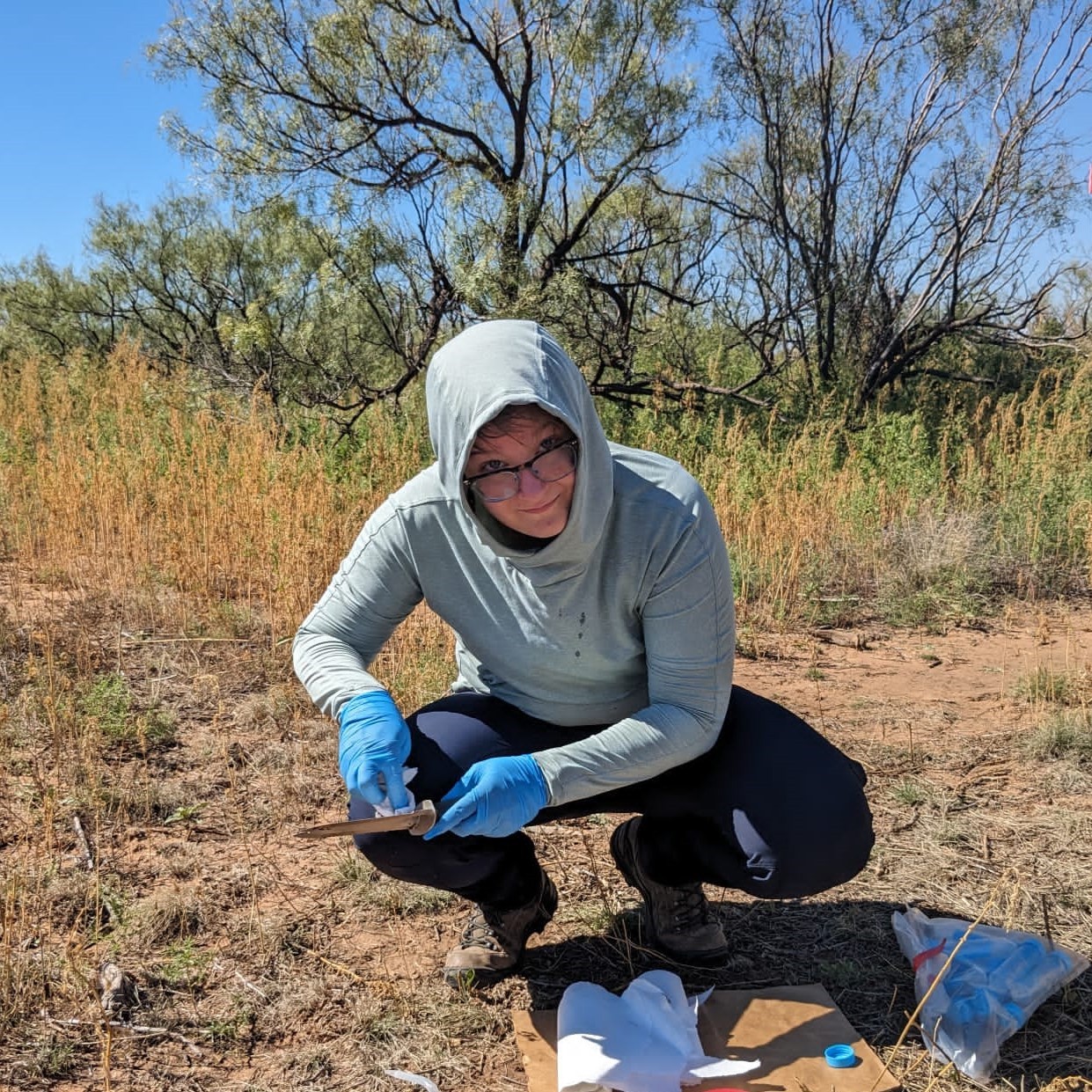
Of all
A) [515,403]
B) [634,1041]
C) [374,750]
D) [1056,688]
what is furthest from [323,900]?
[1056,688]

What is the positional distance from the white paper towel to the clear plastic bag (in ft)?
1.26

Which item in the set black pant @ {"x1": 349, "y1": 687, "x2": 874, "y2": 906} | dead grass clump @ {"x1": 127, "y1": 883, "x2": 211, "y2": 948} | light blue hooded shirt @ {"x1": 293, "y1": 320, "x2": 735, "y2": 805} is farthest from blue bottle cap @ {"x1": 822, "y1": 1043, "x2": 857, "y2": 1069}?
dead grass clump @ {"x1": 127, "y1": 883, "x2": 211, "y2": 948}

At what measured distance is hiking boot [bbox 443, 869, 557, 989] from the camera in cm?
211

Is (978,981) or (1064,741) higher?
(1064,741)

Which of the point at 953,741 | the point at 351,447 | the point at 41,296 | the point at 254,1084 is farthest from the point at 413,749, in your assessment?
the point at 41,296

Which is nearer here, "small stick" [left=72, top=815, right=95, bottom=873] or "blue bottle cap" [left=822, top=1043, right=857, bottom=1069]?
"blue bottle cap" [left=822, top=1043, right=857, bottom=1069]

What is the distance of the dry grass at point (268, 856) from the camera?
76.2 inches

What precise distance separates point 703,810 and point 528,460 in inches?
32.0

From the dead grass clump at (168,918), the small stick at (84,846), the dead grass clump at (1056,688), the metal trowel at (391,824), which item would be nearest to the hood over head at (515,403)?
the metal trowel at (391,824)

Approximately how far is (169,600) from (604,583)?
2917 mm

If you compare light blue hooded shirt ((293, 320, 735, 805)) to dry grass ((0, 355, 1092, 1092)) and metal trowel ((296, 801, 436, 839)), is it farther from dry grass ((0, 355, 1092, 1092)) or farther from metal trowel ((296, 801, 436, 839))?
dry grass ((0, 355, 1092, 1092))

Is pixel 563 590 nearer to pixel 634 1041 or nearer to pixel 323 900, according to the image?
pixel 634 1041

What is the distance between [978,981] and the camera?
1963 mm

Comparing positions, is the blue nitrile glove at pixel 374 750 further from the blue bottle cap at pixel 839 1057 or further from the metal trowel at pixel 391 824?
the blue bottle cap at pixel 839 1057
